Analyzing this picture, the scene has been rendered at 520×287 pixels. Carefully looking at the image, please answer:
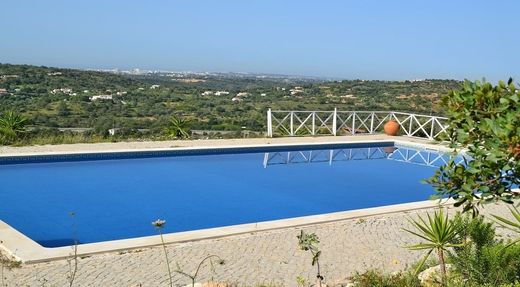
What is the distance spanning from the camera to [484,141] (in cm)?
252

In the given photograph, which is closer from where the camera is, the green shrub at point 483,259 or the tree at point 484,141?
the tree at point 484,141

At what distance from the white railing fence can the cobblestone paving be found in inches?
322

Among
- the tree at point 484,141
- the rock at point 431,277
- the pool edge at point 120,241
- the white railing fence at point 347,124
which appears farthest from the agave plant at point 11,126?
the tree at point 484,141

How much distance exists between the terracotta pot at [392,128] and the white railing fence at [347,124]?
0.24 meters

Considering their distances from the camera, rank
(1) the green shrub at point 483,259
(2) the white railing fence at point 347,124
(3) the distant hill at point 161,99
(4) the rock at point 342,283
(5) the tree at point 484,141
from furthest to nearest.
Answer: (3) the distant hill at point 161,99, (2) the white railing fence at point 347,124, (4) the rock at point 342,283, (1) the green shrub at point 483,259, (5) the tree at point 484,141

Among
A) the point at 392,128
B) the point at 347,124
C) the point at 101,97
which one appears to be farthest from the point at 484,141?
the point at 101,97

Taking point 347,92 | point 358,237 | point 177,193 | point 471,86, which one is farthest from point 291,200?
point 347,92

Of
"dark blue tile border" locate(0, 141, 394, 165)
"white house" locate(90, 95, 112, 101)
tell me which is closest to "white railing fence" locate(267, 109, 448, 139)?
"dark blue tile border" locate(0, 141, 394, 165)

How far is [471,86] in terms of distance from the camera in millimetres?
2723

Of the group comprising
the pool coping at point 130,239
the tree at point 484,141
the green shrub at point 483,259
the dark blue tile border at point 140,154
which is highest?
the tree at point 484,141

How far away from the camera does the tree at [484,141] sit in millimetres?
2311

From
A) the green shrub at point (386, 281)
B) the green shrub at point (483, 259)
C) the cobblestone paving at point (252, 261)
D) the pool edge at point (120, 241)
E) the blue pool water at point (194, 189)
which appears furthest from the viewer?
the blue pool water at point (194, 189)

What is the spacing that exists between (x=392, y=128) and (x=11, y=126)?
966 centimetres

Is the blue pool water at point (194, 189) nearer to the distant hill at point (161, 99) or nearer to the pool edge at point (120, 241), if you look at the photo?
the pool edge at point (120, 241)
